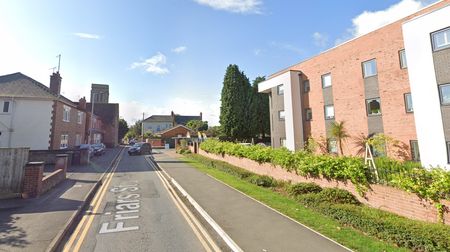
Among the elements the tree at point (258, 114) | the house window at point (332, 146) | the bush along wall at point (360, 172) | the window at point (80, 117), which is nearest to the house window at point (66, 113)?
the window at point (80, 117)

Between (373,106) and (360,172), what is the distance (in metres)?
12.0

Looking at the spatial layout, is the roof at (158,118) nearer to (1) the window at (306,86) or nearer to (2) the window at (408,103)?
(1) the window at (306,86)

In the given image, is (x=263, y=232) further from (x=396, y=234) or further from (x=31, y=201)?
(x=31, y=201)

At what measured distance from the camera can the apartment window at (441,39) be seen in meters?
14.8

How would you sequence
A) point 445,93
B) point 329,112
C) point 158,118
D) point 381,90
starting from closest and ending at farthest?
point 445,93 < point 381,90 < point 329,112 < point 158,118

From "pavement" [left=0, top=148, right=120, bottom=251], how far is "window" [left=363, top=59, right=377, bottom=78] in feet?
72.2

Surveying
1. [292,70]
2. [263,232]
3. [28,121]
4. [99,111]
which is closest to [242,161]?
[292,70]

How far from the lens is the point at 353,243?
6906 mm

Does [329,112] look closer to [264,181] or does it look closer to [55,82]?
[264,181]

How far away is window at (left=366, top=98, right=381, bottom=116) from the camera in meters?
19.9

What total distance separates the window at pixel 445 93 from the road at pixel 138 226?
52.9ft

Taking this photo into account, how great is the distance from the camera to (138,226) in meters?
8.22

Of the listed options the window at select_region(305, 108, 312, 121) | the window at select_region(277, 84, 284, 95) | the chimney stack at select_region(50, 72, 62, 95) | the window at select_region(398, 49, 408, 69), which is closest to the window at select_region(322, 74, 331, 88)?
the window at select_region(305, 108, 312, 121)

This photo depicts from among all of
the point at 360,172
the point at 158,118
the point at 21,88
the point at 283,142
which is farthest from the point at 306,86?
the point at 158,118
